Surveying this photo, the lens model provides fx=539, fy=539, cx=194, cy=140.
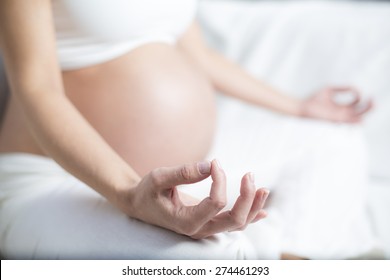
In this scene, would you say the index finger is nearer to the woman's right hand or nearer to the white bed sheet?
the woman's right hand

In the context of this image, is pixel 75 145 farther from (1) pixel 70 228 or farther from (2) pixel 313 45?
(2) pixel 313 45

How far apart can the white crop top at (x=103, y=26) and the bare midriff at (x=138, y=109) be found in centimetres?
1

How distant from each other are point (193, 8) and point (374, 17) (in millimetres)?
601

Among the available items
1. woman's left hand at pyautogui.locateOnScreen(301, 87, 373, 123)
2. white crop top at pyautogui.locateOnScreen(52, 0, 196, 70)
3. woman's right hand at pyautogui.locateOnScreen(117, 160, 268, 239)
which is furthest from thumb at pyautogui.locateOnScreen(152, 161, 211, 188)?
woman's left hand at pyautogui.locateOnScreen(301, 87, 373, 123)

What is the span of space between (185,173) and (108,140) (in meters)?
0.23

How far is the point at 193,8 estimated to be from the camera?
0.82 metres

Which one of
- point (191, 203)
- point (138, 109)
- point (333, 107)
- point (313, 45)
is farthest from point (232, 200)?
point (313, 45)

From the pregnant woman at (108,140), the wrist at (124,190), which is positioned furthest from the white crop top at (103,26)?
the wrist at (124,190)

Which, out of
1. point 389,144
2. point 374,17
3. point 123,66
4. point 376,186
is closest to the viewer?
point 123,66

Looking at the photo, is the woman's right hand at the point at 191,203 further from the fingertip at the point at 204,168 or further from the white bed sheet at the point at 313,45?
the white bed sheet at the point at 313,45

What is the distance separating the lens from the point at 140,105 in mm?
727

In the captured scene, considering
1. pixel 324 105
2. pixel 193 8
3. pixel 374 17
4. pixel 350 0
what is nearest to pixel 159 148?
pixel 193 8

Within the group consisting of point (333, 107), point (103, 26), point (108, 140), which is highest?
point (103, 26)
